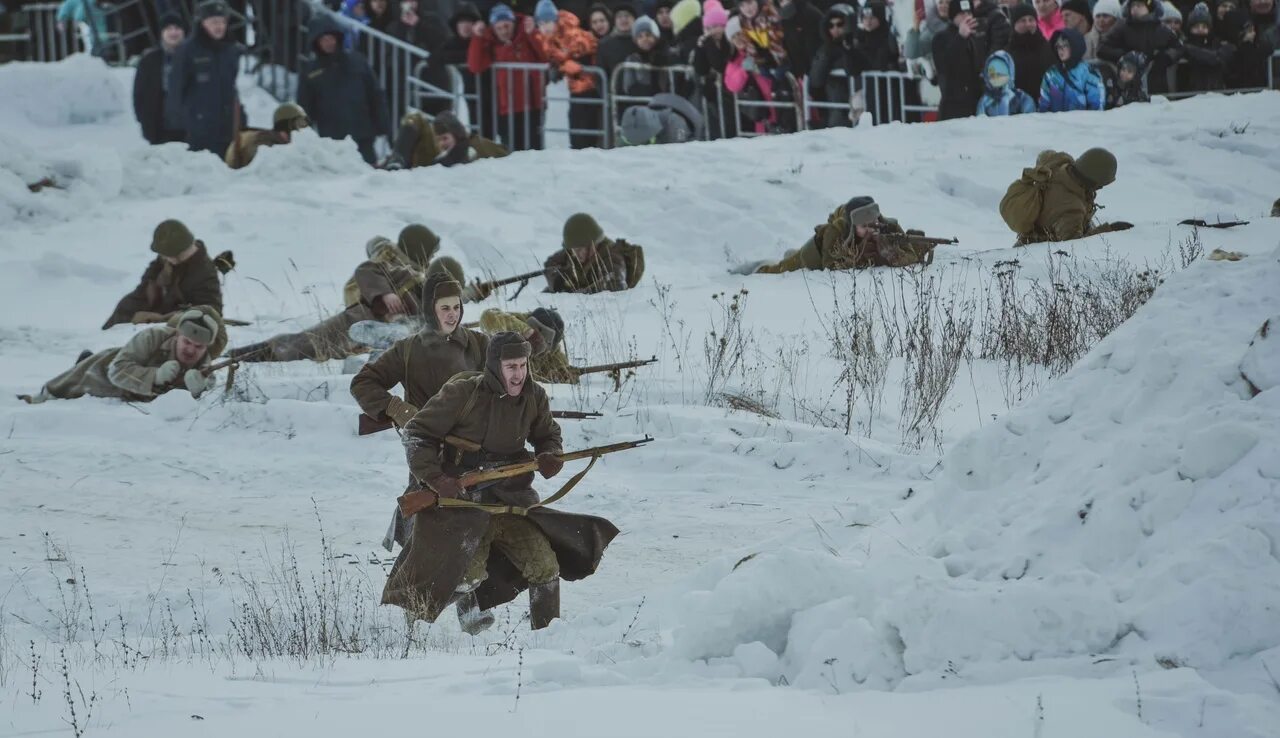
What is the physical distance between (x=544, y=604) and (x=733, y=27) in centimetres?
1117

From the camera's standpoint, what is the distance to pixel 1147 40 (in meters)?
18.4

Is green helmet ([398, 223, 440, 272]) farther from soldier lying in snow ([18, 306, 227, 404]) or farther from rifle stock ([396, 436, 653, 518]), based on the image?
rifle stock ([396, 436, 653, 518])

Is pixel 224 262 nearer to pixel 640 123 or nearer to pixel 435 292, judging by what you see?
pixel 640 123

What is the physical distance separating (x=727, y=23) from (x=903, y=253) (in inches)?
185

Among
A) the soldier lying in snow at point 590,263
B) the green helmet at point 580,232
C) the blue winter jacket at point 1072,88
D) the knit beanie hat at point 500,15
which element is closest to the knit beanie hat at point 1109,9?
the blue winter jacket at point 1072,88

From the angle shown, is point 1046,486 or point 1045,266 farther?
point 1045,266

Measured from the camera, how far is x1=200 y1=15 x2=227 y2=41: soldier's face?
1744 cm

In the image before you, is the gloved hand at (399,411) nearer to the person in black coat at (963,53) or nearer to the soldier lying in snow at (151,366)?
the soldier lying in snow at (151,366)

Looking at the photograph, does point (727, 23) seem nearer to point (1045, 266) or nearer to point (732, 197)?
point (732, 197)

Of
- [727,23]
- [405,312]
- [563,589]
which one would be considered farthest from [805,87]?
[563,589]

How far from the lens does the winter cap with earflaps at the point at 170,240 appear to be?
13555 millimetres

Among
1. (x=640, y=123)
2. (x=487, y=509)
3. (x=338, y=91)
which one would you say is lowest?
(x=487, y=509)

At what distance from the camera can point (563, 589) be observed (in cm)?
833

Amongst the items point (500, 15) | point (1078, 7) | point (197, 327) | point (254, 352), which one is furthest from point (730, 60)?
point (197, 327)
